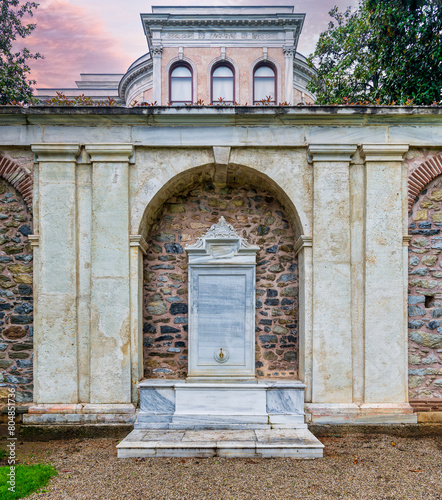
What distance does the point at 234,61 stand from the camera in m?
15.8

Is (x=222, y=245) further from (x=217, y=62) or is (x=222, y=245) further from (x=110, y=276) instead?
(x=217, y=62)

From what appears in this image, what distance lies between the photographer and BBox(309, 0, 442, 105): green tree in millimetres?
7789

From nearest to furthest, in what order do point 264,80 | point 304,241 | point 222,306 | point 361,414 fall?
1. point 361,414
2. point 304,241
3. point 222,306
4. point 264,80

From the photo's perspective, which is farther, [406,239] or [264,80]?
[264,80]

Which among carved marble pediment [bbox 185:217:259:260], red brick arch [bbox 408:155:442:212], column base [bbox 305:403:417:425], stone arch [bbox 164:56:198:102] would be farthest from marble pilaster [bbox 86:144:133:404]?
stone arch [bbox 164:56:198:102]

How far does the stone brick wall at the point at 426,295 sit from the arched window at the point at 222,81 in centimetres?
1184

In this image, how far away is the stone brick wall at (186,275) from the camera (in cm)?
581

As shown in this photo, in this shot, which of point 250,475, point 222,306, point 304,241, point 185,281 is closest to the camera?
point 250,475

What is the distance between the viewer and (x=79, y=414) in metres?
5.14

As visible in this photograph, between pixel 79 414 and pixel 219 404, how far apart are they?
175 cm

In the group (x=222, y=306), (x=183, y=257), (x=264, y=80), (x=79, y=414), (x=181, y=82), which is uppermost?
(x=264, y=80)

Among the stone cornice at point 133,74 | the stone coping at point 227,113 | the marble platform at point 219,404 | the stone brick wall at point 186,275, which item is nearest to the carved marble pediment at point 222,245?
the stone brick wall at point 186,275

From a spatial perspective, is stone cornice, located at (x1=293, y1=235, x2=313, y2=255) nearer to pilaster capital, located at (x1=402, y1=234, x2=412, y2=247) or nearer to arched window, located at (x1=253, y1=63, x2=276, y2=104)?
pilaster capital, located at (x1=402, y1=234, x2=412, y2=247)

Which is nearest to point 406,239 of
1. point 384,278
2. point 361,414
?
point 384,278
